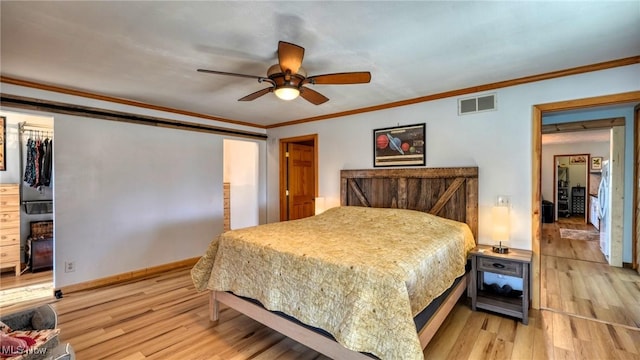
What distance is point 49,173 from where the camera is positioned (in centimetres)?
414

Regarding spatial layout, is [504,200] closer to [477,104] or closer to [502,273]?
[502,273]

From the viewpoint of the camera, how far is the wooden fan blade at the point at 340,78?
7.20 feet

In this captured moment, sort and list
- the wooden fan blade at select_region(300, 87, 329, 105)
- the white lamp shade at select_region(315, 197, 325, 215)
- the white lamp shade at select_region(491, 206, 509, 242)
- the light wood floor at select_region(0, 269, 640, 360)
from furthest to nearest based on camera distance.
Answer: the white lamp shade at select_region(315, 197, 325, 215) < the white lamp shade at select_region(491, 206, 509, 242) < the wooden fan blade at select_region(300, 87, 329, 105) < the light wood floor at select_region(0, 269, 640, 360)

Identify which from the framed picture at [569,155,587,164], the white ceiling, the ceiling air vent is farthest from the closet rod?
the framed picture at [569,155,587,164]

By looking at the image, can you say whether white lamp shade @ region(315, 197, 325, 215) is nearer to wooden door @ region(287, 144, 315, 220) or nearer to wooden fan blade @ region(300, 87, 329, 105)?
wooden door @ region(287, 144, 315, 220)

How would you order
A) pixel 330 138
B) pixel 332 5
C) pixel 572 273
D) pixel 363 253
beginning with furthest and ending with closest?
1. pixel 330 138
2. pixel 572 273
3. pixel 363 253
4. pixel 332 5

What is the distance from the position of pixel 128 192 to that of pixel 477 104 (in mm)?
4608

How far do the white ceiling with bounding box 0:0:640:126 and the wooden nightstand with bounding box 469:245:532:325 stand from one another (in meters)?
1.81

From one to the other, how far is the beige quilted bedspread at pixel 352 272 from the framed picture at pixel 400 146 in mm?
880

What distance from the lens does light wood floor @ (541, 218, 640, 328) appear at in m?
2.80

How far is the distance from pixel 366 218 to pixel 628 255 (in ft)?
13.1

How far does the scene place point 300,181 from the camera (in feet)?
18.0

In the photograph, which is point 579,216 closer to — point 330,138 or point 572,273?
point 572,273

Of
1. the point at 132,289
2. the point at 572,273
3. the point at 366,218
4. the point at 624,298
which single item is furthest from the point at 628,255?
the point at 132,289
